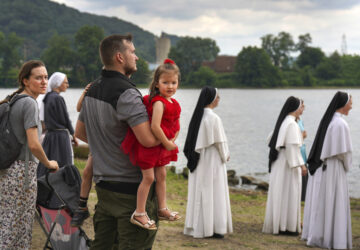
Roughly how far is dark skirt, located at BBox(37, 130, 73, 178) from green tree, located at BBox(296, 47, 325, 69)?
11115 centimetres

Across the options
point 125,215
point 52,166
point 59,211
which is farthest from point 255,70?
point 125,215

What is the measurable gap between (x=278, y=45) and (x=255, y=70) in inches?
1354

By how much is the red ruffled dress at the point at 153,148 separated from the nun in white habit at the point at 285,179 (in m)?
5.33

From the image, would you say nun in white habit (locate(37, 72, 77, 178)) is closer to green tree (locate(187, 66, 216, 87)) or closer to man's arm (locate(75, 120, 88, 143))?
man's arm (locate(75, 120, 88, 143))

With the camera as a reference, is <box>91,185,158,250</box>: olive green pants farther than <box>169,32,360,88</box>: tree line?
No

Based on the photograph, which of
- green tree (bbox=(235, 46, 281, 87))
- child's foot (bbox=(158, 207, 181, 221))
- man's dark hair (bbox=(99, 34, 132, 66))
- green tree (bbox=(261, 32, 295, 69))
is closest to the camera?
man's dark hair (bbox=(99, 34, 132, 66))

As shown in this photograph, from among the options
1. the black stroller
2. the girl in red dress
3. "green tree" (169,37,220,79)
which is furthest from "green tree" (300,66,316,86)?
the girl in red dress

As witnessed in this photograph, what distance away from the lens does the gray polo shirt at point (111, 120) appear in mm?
3230

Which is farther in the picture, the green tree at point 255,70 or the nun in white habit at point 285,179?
the green tree at point 255,70

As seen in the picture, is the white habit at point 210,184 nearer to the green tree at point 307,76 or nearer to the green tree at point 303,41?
the green tree at point 307,76

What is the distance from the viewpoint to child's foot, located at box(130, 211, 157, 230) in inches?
128

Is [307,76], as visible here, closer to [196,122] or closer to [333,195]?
[333,195]

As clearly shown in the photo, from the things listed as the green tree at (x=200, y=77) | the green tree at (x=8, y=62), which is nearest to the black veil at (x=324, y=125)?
the green tree at (x=8, y=62)

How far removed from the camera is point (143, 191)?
3287 mm
